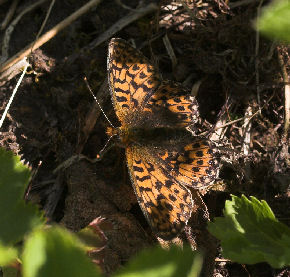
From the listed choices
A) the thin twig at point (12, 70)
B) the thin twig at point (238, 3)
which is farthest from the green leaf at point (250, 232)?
the thin twig at point (12, 70)

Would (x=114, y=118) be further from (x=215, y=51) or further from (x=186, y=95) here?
(x=215, y=51)

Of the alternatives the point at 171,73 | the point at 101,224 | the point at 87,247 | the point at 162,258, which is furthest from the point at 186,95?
the point at 162,258

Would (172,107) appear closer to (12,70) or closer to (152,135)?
(152,135)

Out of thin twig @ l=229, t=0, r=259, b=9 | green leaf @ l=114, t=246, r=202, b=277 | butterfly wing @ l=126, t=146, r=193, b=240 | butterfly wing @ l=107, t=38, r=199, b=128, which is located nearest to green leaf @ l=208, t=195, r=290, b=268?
butterfly wing @ l=126, t=146, r=193, b=240

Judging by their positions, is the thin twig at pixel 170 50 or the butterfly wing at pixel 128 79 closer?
the butterfly wing at pixel 128 79

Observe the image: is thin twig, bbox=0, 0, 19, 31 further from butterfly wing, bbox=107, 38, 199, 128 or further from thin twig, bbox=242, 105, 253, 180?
thin twig, bbox=242, 105, 253, 180

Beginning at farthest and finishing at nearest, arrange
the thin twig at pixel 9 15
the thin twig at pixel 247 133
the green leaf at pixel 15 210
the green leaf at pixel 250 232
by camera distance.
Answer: the thin twig at pixel 9 15 → the thin twig at pixel 247 133 → the green leaf at pixel 250 232 → the green leaf at pixel 15 210

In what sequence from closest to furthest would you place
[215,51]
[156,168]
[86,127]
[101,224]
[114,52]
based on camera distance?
[101,224] → [156,168] → [114,52] → [86,127] → [215,51]

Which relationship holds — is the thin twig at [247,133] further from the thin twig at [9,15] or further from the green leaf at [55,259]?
the green leaf at [55,259]
